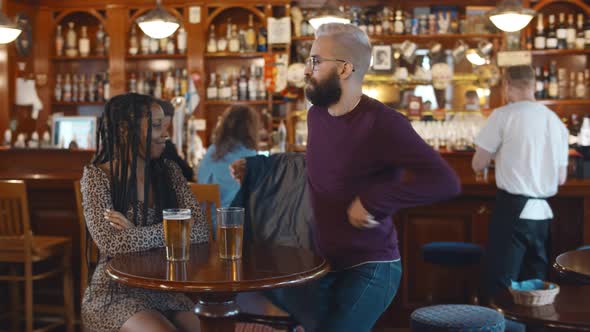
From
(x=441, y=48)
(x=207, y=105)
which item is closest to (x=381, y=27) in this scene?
(x=441, y=48)

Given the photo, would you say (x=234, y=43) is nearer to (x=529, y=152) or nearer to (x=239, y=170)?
(x=529, y=152)

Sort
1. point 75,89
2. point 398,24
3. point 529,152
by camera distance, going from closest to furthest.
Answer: point 529,152
point 398,24
point 75,89

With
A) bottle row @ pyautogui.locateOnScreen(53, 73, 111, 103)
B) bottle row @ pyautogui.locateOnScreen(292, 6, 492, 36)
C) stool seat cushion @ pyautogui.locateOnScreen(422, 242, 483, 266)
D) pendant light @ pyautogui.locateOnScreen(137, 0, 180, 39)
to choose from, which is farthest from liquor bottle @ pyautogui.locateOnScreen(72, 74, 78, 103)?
stool seat cushion @ pyautogui.locateOnScreen(422, 242, 483, 266)

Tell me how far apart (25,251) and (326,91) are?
98.6 inches

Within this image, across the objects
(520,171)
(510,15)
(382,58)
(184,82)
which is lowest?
(520,171)

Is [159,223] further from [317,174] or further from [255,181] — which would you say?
[317,174]

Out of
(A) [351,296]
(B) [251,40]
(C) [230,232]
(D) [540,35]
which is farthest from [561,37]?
(C) [230,232]

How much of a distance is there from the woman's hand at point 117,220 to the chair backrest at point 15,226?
1.78m

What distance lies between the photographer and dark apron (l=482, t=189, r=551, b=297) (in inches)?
163

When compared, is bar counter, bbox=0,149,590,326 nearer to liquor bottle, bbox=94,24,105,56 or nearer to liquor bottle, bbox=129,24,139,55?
liquor bottle, bbox=129,24,139,55

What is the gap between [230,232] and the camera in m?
2.26

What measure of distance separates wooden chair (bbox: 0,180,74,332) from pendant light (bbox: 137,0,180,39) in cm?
166

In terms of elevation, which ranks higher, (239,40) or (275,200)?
(239,40)

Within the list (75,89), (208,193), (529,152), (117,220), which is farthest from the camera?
(75,89)
